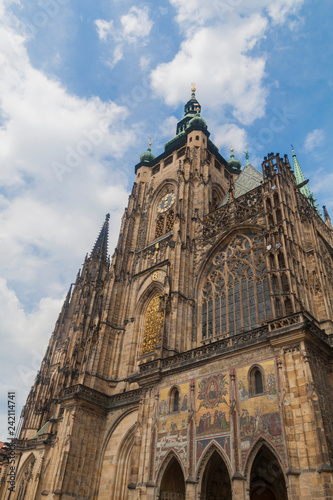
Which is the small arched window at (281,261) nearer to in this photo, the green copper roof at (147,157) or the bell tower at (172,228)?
the bell tower at (172,228)

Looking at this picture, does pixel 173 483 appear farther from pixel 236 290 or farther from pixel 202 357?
pixel 236 290

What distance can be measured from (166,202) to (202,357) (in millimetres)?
16313

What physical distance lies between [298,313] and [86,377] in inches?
500

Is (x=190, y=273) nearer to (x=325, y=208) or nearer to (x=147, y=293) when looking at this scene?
(x=147, y=293)

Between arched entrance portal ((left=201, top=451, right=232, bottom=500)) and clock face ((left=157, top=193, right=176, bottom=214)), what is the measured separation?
1797cm

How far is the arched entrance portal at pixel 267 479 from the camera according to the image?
1397 cm

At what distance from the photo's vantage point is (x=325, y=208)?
96.3 feet

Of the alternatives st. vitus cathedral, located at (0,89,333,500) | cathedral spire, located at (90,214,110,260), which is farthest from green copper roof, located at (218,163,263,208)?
cathedral spire, located at (90,214,110,260)

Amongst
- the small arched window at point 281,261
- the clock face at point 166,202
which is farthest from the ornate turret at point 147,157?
the small arched window at point 281,261

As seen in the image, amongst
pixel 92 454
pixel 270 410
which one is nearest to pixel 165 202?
pixel 92 454

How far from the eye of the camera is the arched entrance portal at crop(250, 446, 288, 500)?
45.8 feet

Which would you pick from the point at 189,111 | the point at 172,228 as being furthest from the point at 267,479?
the point at 189,111

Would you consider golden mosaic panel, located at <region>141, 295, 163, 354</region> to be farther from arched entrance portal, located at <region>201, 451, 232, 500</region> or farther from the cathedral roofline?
the cathedral roofline

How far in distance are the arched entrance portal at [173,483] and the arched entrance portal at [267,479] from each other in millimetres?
2622
